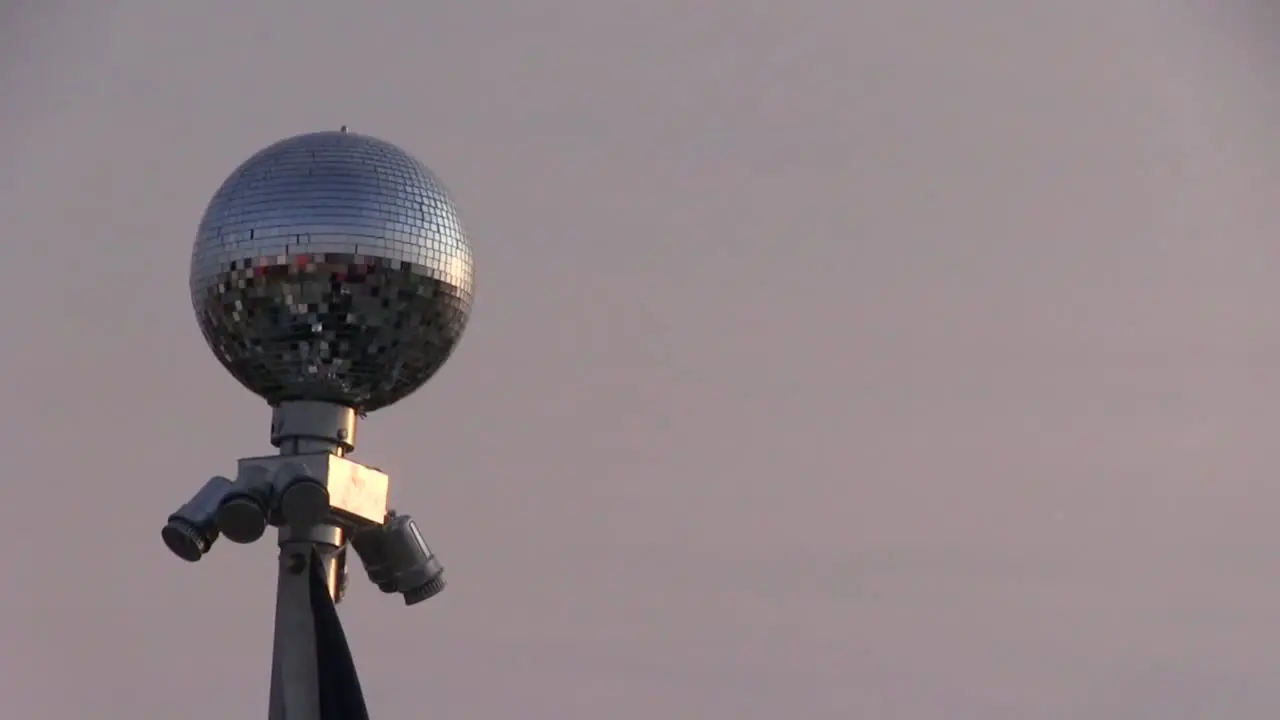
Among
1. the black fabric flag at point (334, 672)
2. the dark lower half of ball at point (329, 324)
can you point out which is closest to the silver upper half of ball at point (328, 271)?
the dark lower half of ball at point (329, 324)

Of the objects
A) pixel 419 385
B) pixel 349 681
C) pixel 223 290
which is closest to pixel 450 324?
pixel 419 385

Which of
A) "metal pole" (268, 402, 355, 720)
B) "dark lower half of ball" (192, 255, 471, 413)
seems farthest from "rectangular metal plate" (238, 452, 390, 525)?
"dark lower half of ball" (192, 255, 471, 413)

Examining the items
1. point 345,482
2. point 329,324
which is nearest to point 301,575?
point 345,482

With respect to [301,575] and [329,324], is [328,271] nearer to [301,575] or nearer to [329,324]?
[329,324]

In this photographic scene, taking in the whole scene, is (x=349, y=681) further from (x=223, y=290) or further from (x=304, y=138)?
(x=304, y=138)

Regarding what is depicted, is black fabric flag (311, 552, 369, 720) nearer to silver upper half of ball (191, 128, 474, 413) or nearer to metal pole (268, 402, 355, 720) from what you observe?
metal pole (268, 402, 355, 720)

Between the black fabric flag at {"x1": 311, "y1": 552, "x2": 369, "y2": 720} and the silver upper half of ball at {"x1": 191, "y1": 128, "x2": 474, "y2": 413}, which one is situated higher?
the silver upper half of ball at {"x1": 191, "y1": 128, "x2": 474, "y2": 413}

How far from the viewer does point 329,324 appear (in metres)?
19.6

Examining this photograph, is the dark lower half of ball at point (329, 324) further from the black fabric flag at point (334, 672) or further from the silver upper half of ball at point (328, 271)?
the black fabric flag at point (334, 672)

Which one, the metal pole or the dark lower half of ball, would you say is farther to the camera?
the metal pole

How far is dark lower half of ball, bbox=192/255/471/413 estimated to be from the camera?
64.1 feet

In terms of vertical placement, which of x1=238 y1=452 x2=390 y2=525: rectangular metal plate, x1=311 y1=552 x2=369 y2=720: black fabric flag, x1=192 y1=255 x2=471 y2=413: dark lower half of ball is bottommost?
x1=311 y1=552 x2=369 y2=720: black fabric flag

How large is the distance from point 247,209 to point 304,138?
959 millimetres

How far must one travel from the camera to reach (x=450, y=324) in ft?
66.9
